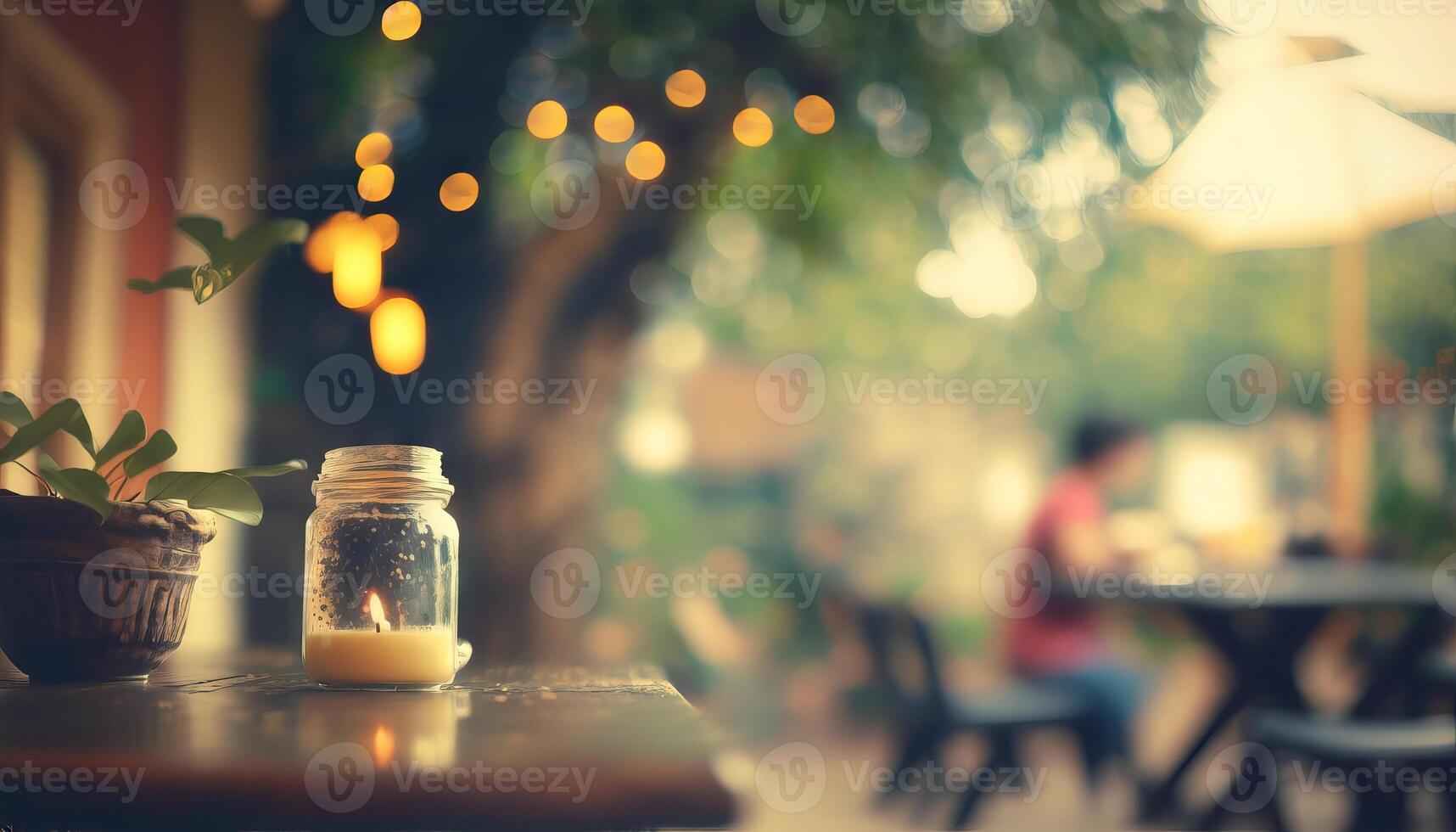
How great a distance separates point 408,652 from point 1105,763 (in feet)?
10.4

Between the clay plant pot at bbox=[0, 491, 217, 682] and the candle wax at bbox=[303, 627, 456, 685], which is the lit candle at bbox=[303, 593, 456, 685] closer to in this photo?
the candle wax at bbox=[303, 627, 456, 685]

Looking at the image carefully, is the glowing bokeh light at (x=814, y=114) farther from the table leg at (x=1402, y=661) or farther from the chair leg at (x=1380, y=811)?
the chair leg at (x=1380, y=811)

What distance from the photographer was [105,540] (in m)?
1.20

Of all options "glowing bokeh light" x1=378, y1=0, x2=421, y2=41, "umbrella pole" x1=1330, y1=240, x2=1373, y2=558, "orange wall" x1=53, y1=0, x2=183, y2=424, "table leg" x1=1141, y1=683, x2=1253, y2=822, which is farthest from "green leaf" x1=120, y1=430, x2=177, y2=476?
"umbrella pole" x1=1330, y1=240, x2=1373, y2=558

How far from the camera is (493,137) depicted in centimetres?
358

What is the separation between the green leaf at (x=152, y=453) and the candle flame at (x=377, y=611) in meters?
0.26

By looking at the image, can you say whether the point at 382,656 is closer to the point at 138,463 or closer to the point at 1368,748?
the point at 138,463

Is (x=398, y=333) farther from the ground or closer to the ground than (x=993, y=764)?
farther from the ground

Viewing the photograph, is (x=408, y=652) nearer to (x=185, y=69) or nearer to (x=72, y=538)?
(x=72, y=538)

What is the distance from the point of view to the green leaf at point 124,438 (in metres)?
1.24

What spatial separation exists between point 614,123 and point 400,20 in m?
0.65

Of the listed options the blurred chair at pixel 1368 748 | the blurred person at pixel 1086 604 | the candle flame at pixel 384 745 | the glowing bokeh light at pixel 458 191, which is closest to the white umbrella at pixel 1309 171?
the blurred person at pixel 1086 604

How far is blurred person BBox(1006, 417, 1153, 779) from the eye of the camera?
12.5 ft

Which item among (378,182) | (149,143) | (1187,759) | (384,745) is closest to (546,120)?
(378,182)
